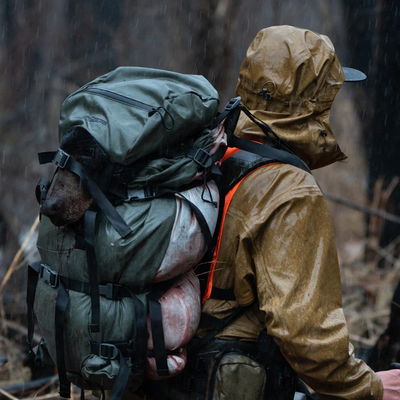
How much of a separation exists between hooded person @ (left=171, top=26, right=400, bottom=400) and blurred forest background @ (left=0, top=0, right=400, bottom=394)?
361 centimetres

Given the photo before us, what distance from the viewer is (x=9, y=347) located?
16.0 feet

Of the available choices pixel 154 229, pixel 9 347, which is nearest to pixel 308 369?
pixel 154 229

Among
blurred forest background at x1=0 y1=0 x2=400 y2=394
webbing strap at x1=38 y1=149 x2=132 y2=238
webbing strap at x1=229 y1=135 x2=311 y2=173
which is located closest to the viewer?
webbing strap at x1=38 y1=149 x2=132 y2=238

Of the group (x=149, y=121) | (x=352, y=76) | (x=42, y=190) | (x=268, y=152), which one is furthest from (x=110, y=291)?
(x=352, y=76)

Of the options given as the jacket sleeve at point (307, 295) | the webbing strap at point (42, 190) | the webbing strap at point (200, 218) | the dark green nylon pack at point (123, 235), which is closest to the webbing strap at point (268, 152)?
the jacket sleeve at point (307, 295)

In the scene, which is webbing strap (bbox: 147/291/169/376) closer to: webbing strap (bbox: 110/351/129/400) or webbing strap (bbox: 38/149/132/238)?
webbing strap (bbox: 110/351/129/400)

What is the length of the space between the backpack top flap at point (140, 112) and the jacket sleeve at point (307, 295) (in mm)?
446

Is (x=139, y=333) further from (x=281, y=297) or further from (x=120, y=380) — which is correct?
(x=281, y=297)

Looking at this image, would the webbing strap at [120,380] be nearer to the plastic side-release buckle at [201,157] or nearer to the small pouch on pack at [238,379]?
the small pouch on pack at [238,379]

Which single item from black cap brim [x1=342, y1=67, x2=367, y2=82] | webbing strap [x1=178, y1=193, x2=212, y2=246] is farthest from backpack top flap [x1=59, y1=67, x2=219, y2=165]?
black cap brim [x1=342, y1=67, x2=367, y2=82]

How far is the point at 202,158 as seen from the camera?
1807 millimetres

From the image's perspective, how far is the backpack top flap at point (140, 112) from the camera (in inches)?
66.9

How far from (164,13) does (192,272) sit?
5.44 meters

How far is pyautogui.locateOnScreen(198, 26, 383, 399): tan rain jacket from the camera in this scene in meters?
1.81
